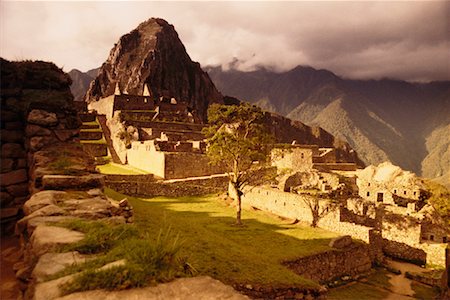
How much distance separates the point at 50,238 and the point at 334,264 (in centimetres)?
1354

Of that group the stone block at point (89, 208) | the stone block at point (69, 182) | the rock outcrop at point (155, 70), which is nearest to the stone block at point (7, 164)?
the stone block at point (69, 182)

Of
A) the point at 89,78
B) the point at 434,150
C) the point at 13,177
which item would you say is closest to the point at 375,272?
the point at 13,177

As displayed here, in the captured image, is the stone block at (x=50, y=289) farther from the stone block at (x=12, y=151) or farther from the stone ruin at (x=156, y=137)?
the stone ruin at (x=156, y=137)

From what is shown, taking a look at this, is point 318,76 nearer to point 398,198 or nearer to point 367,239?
point 398,198

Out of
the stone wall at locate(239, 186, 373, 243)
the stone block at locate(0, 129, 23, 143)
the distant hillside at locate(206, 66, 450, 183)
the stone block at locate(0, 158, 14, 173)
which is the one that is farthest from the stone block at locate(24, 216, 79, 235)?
the distant hillside at locate(206, 66, 450, 183)

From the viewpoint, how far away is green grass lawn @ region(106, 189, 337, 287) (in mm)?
8594

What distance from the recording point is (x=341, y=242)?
15.8 m

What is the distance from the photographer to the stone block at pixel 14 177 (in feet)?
27.0

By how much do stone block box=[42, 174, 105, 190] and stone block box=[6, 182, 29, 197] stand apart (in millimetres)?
2135

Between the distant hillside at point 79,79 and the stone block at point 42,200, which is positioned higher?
the distant hillside at point 79,79

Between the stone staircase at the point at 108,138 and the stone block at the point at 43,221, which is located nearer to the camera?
the stone block at the point at 43,221

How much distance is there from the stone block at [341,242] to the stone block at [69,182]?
1163 cm

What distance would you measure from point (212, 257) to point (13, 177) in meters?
5.39

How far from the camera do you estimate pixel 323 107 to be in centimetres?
9481
